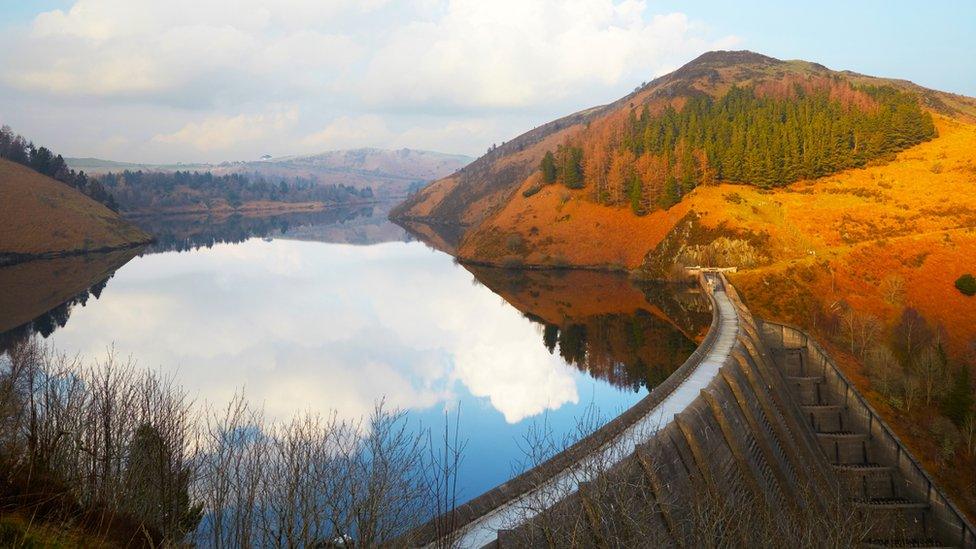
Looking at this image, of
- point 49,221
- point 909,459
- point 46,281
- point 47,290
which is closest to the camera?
point 909,459

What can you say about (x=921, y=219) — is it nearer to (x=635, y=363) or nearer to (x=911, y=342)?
(x=911, y=342)

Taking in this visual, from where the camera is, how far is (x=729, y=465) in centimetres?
2456

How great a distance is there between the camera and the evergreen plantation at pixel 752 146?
100750mm

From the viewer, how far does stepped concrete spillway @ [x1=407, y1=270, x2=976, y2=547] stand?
15.6 m

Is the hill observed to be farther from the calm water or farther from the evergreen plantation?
the calm water

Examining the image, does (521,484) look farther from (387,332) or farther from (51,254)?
(51,254)

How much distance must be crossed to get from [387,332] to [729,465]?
43061 millimetres

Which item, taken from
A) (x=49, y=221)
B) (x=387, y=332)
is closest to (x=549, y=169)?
(x=387, y=332)

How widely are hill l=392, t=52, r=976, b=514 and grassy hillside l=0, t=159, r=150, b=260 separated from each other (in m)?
82.6

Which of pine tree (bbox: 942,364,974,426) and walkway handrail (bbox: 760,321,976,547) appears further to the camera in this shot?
pine tree (bbox: 942,364,974,426)

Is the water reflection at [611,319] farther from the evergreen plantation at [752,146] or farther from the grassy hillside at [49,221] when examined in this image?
the grassy hillside at [49,221]

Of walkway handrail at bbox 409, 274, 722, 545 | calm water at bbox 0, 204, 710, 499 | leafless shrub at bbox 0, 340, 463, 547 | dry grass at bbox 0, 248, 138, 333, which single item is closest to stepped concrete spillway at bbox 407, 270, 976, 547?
walkway handrail at bbox 409, 274, 722, 545

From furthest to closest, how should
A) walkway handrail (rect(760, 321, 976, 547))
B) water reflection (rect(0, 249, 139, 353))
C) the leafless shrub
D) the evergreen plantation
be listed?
the evergreen plantation, water reflection (rect(0, 249, 139, 353)), walkway handrail (rect(760, 321, 976, 547)), the leafless shrub

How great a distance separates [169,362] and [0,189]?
11846 cm
